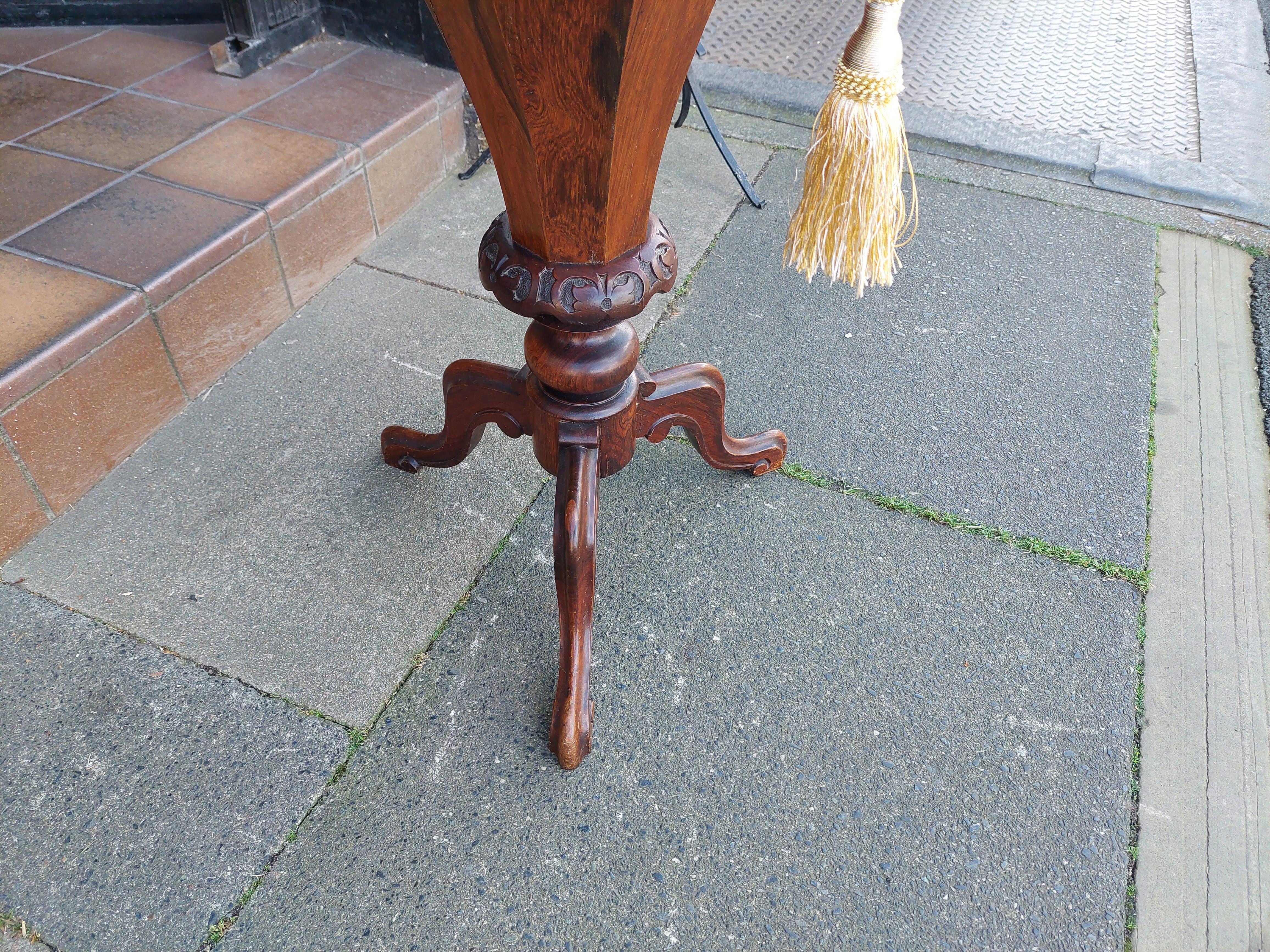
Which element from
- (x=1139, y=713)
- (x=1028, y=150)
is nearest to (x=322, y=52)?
(x=1028, y=150)

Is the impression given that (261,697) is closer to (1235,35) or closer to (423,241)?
(423,241)

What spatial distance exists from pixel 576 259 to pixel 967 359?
130 centimetres

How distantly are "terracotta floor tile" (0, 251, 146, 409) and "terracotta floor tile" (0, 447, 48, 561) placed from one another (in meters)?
0.12

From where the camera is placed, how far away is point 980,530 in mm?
1601

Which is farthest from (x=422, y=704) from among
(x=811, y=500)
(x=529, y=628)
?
(x=811, y=500)

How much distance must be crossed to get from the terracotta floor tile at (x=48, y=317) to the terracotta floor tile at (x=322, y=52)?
113cm

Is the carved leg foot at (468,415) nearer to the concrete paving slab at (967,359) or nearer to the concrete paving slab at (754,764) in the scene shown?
the concrete paving slab at (754,764)

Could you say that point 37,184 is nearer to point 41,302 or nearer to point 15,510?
point 41,302

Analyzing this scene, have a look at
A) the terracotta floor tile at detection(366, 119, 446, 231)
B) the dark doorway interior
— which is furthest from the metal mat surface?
the terracotta floor tile at detection(366, 119, 446, 231)

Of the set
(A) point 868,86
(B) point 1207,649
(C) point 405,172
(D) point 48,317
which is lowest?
(B) point 1207,649

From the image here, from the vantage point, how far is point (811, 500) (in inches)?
64.9

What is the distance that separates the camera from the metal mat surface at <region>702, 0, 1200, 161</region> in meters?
2.92

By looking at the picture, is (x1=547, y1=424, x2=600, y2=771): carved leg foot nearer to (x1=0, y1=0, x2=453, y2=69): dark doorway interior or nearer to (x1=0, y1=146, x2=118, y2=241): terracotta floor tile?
(x1=0, y1=146, x2=118, y2=241): terracotta floor tile

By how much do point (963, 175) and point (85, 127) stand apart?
2.52 meters
